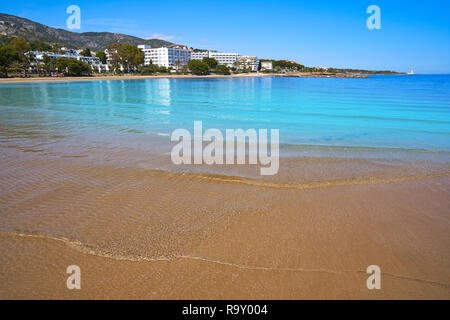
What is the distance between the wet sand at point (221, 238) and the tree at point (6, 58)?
106084 mm

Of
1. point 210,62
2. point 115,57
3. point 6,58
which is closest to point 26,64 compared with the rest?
point 6,58

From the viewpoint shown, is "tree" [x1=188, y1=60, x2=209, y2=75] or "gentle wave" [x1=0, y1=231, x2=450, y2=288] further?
"tree" [x1=188, y1=60, x2=209, y2=75]

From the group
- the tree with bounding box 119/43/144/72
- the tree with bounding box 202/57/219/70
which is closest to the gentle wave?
the tree with bounding box 119/43/144/72

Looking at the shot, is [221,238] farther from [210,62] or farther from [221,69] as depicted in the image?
[221,69]

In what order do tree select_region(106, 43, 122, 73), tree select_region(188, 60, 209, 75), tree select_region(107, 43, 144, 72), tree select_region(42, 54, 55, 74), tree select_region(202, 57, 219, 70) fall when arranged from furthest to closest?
tree select_region(202, 57, 219, 70) < tree select_region(188, 60, 209, 75) < tree select_region(107, 43, 144, 72) < tree select_region(106, 43, 122, 73) < tree select_region(42, 54, 55, 74)

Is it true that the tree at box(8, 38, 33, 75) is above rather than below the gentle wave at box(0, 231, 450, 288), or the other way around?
above

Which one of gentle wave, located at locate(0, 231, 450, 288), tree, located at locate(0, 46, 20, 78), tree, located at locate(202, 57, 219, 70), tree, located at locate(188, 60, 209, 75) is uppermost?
tree, located at locate(202, 57, 219, 70)

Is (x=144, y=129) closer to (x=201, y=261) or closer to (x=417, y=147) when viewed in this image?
(x=201, y=261)

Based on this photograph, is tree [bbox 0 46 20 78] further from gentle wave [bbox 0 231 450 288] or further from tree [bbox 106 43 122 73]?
gentle wave [bbox 0 231 450 288]

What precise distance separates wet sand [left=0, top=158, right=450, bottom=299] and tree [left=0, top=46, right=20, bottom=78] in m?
106

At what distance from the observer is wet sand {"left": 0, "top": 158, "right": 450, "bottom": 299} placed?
3.59 meters

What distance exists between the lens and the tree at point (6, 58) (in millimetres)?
85838

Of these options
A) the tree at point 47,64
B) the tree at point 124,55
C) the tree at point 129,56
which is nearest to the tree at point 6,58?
the tree at point 47,64

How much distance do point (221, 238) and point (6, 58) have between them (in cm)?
11292
